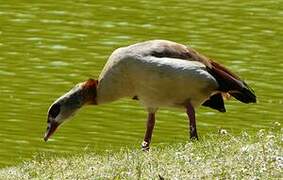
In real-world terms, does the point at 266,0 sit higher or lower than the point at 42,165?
lower

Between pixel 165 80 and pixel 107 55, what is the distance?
10.9 m

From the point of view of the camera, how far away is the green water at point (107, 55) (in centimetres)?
2014

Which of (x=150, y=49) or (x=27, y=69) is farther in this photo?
(x=27, y=69)

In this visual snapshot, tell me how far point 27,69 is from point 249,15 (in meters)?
6.78

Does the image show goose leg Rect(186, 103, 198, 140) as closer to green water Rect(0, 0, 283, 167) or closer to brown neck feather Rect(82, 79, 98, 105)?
brown neck feather Rect(82, 79, 98, 105)

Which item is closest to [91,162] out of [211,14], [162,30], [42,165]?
[42,165]

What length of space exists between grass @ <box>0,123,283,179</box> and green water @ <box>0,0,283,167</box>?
3386 mm

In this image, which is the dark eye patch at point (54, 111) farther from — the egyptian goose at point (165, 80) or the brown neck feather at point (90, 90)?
the egyptian goose at point (165, 80)

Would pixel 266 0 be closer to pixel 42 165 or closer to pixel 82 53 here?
pixel 82 53

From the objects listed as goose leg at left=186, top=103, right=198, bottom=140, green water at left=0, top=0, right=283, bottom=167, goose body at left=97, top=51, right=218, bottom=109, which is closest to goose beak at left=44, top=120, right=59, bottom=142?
goose body at left=97, top=51, right=218, bottom=109

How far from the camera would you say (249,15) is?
28.7m

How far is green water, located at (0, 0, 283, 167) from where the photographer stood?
2014 cm

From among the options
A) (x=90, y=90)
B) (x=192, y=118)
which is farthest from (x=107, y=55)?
(x=192, y=118)

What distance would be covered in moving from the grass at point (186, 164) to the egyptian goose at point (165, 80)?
103cm
